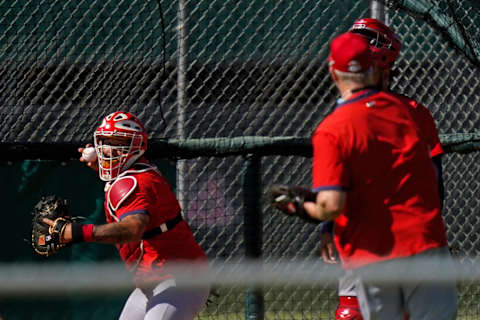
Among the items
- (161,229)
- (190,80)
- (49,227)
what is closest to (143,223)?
(161,229)

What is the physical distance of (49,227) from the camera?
13.9 feet

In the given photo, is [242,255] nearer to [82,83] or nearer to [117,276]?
[82,83]

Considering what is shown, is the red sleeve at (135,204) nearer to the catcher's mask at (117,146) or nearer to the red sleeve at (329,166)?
the catcher's mask at (117,146)

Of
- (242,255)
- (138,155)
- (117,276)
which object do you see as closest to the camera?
(117,276)

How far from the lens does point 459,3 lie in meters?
5.70

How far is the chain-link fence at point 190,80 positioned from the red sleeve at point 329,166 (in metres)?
2.56

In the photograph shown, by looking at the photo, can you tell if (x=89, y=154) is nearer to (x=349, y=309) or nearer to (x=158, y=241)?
(x=158, y=241)

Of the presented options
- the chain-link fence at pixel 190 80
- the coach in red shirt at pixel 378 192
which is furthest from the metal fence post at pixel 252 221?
the coach in red shirt at pixel 378 192

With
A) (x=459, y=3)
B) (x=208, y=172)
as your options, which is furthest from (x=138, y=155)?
(x=459, y=3)

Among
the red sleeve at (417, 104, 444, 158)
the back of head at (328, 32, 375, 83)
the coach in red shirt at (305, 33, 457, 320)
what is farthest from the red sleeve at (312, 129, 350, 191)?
the red sleeve at (417, 104, 444, 158)

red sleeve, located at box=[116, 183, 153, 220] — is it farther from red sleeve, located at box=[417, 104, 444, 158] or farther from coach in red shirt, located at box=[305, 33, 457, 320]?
red sleeve, located at box=[417, 104, 444, 158]

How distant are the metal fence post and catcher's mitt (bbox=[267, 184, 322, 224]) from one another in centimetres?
200

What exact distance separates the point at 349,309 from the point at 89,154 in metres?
1.75

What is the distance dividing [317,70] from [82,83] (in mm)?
1655
